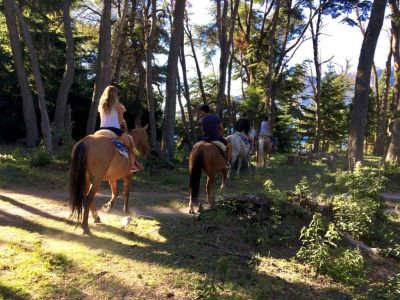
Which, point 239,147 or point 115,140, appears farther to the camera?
point 239,147

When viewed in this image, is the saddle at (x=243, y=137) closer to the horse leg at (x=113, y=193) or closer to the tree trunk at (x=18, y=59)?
the horse leg at (x=113, y=193)

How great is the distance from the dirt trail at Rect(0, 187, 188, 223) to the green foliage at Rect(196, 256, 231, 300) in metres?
3.48

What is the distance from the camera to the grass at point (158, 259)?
17.9 ft

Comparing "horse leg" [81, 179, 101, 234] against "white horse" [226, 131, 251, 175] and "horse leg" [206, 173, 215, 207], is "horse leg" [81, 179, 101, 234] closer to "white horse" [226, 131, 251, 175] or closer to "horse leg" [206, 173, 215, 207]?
"horse leg" [206, 173, 215, 207]

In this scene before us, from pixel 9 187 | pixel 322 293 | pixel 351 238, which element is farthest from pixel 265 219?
pixel 9 187

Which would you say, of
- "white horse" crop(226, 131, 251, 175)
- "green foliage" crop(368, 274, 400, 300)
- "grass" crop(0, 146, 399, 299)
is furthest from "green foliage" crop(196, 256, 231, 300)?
"white horse" crop(226, 131, 251, 175)

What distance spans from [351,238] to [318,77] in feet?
91.1

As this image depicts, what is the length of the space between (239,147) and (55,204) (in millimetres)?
7961

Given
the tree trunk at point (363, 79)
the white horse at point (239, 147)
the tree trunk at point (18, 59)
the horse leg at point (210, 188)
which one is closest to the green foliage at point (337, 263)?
the horse leg at point (210, 188)

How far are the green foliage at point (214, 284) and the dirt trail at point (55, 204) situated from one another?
348 cm

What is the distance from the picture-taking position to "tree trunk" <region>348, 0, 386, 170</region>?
13.6m

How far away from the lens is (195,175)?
30.9 feet

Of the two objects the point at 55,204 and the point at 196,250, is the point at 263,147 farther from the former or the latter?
the point at 196,250

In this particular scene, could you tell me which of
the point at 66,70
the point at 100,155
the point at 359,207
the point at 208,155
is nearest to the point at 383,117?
the point at 66,70
